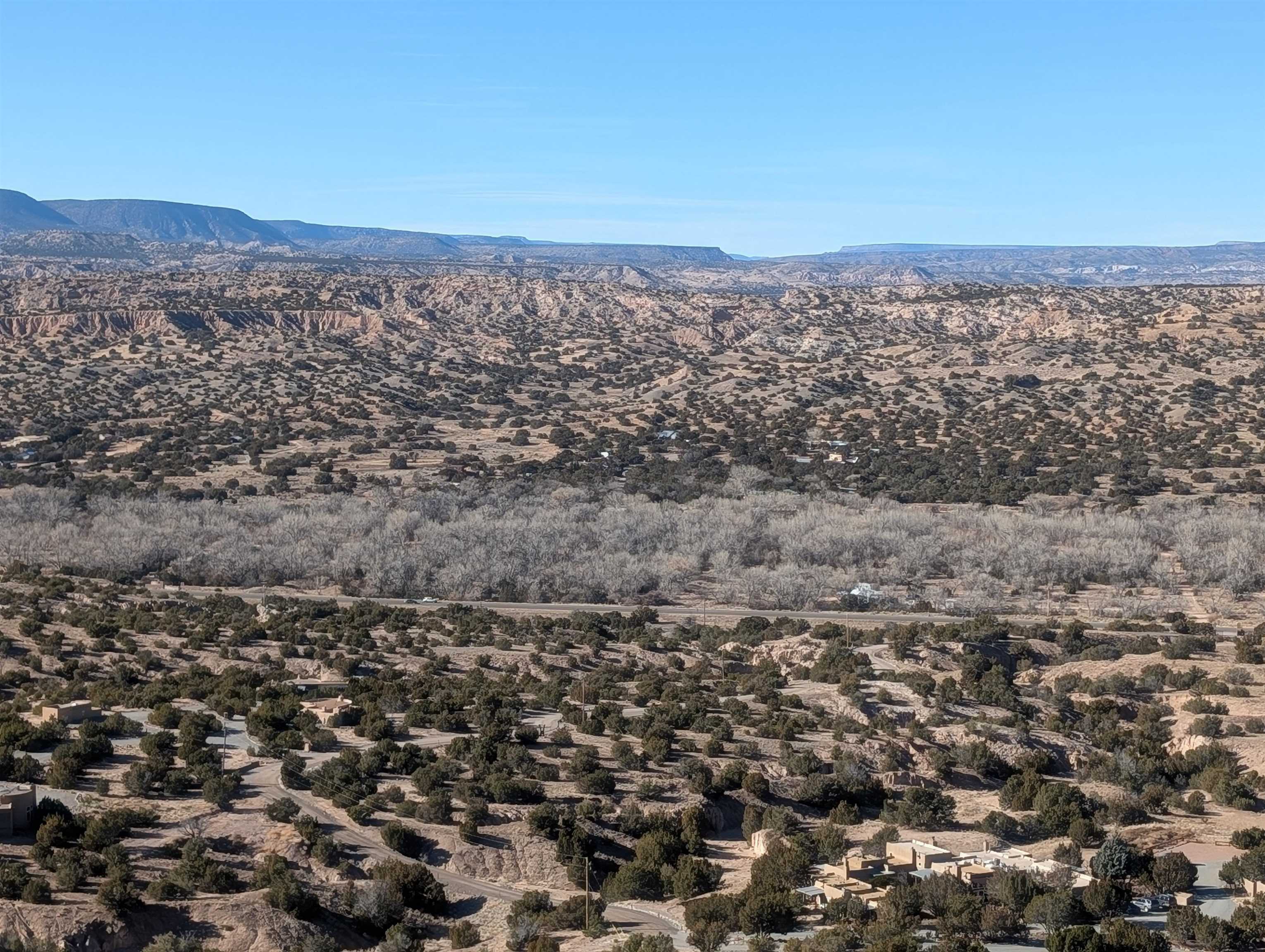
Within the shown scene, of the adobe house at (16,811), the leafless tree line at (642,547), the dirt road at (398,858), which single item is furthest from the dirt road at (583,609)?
the adobe house at (16,811)

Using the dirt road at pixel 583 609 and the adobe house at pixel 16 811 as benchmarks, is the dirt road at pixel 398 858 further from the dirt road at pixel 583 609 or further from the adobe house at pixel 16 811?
the dirt road at pixel 583 609

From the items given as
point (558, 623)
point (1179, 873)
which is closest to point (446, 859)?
point (1179, 873)

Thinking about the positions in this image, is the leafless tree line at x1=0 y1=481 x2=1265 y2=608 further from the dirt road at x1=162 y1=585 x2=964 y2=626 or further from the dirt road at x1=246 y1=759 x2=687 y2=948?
the dirt road at x1=246 y1=759 x2=687 y2=948

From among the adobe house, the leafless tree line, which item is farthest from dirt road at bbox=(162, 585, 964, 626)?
the adobe house

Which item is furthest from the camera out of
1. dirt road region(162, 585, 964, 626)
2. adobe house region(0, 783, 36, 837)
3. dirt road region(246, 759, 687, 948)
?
dirt road region(162, 585, 964, 626)

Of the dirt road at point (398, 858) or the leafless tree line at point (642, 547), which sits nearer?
the dirt road at point (398, 858)

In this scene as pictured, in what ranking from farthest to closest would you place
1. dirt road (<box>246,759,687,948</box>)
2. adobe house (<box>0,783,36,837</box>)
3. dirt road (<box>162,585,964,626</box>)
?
dirt road (<box>162,585,964,626</box>) < adobe house (<box>0,783,36,837</box>) < dirt road (<box>246,759,687,948</box>)

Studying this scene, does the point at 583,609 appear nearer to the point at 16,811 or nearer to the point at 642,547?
the point at 642,547

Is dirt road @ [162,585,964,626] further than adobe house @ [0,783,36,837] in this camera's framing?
Yes

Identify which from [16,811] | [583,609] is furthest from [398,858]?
[583,609]

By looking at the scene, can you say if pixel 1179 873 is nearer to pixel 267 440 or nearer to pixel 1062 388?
pixel 267 440
